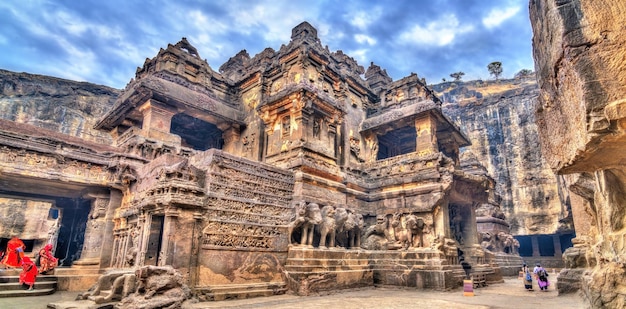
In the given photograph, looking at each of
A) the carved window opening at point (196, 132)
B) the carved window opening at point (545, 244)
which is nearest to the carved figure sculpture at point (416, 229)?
the carved window opening at point (196, 132)

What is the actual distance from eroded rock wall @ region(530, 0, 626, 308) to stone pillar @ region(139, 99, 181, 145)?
13935mm

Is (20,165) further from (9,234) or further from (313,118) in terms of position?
(9,234)

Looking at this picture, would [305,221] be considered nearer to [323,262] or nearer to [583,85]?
[323,262]

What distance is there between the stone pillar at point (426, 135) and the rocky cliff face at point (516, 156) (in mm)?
17293

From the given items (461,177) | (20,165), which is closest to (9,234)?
(20,165)

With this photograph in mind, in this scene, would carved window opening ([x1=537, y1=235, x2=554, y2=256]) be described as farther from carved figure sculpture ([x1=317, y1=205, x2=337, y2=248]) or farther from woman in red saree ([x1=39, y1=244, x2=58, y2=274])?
woman in red saree ([x1=39, y1=244, x2=58, y2=274])

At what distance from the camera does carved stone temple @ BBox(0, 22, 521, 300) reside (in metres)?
9.28

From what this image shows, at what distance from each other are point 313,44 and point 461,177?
369 inches

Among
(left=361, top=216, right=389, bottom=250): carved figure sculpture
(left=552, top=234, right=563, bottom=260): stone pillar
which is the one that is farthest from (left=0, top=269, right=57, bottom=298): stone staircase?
(left=552, top=234, right=563, bottom=260): stone pillar

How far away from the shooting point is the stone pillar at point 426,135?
15.9m

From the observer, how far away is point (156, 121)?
14.8 meters

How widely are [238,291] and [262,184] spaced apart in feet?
10.9

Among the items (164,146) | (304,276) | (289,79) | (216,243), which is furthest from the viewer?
(289,79)

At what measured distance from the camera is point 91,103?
105ft
